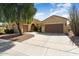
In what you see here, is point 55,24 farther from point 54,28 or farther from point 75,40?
point 75,40

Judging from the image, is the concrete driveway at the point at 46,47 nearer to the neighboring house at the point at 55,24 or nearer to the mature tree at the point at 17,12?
the neighboring house at the point at 55,24

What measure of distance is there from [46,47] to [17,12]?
3.95ft

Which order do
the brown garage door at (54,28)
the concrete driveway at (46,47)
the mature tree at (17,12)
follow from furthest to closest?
the brown garage door at (54,28), the mature tree at (17,12), the concrete driveway at (46,47)

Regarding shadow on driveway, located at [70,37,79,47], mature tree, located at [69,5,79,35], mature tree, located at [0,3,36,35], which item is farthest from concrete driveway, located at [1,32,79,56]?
mature tree, located at [0,3,36,35]

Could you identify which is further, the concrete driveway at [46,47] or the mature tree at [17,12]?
A: the mature tree at [17,12]

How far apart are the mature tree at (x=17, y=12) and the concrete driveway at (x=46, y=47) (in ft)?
1.37

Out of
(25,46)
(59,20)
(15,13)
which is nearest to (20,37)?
(25,46)

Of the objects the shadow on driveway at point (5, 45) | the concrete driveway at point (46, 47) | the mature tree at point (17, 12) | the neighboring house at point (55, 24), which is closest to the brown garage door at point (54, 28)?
the neighboring house at point (55, 24)

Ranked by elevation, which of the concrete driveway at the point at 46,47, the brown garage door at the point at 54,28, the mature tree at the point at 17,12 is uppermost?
the mature tree at the point at 17,12

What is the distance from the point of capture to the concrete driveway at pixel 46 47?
5.85 meters

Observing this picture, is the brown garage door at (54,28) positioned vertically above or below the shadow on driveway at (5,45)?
above

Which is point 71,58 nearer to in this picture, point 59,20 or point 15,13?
point 59,20

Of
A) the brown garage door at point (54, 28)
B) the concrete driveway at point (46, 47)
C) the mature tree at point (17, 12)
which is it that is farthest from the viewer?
the brown garage door at point (54, 28)

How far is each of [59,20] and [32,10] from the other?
0.75 metres
